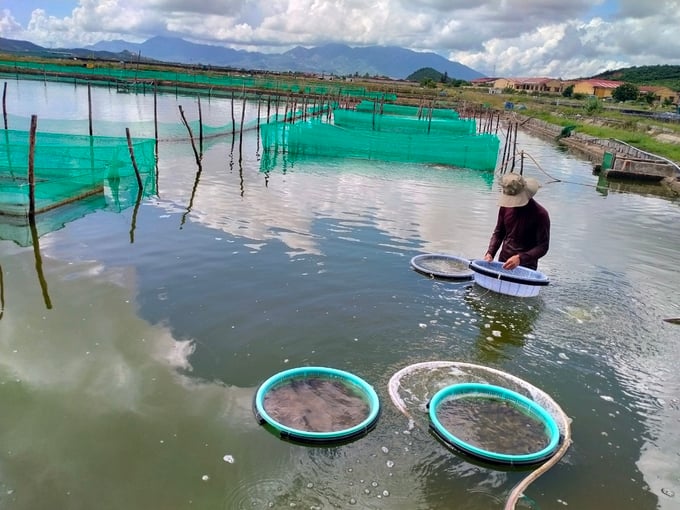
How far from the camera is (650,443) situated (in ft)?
14.9

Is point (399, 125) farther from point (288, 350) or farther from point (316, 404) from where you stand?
point (316, 404)

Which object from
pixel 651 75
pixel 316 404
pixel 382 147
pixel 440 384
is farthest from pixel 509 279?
pixel 651 75

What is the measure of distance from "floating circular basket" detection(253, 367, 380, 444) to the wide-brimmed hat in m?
3.16

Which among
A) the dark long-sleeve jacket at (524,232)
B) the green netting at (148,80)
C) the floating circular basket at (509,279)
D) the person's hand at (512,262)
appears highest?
the green netting at (148,80)

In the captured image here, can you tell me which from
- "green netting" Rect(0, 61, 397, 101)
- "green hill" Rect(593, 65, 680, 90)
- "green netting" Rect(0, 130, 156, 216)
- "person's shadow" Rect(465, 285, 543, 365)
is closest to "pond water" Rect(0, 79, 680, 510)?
"person's shadow" Rect(465, 285, 543, 365)

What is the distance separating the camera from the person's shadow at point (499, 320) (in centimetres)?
601

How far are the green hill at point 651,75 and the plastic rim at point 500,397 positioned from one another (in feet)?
352

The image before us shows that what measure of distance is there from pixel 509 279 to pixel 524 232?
2.26 ft

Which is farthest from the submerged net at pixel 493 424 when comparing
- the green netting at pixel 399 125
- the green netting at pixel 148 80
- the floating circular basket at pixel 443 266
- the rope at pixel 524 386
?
the green netting at pixel 148 80

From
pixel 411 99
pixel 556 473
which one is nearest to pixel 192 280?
pixel 556 473

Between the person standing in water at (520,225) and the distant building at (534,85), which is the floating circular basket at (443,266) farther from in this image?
the distant building at (534,85)

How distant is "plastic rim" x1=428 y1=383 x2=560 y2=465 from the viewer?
4031 millimetres

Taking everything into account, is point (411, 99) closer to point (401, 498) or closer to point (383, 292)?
point (383, 292)

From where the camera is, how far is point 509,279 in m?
6.62
